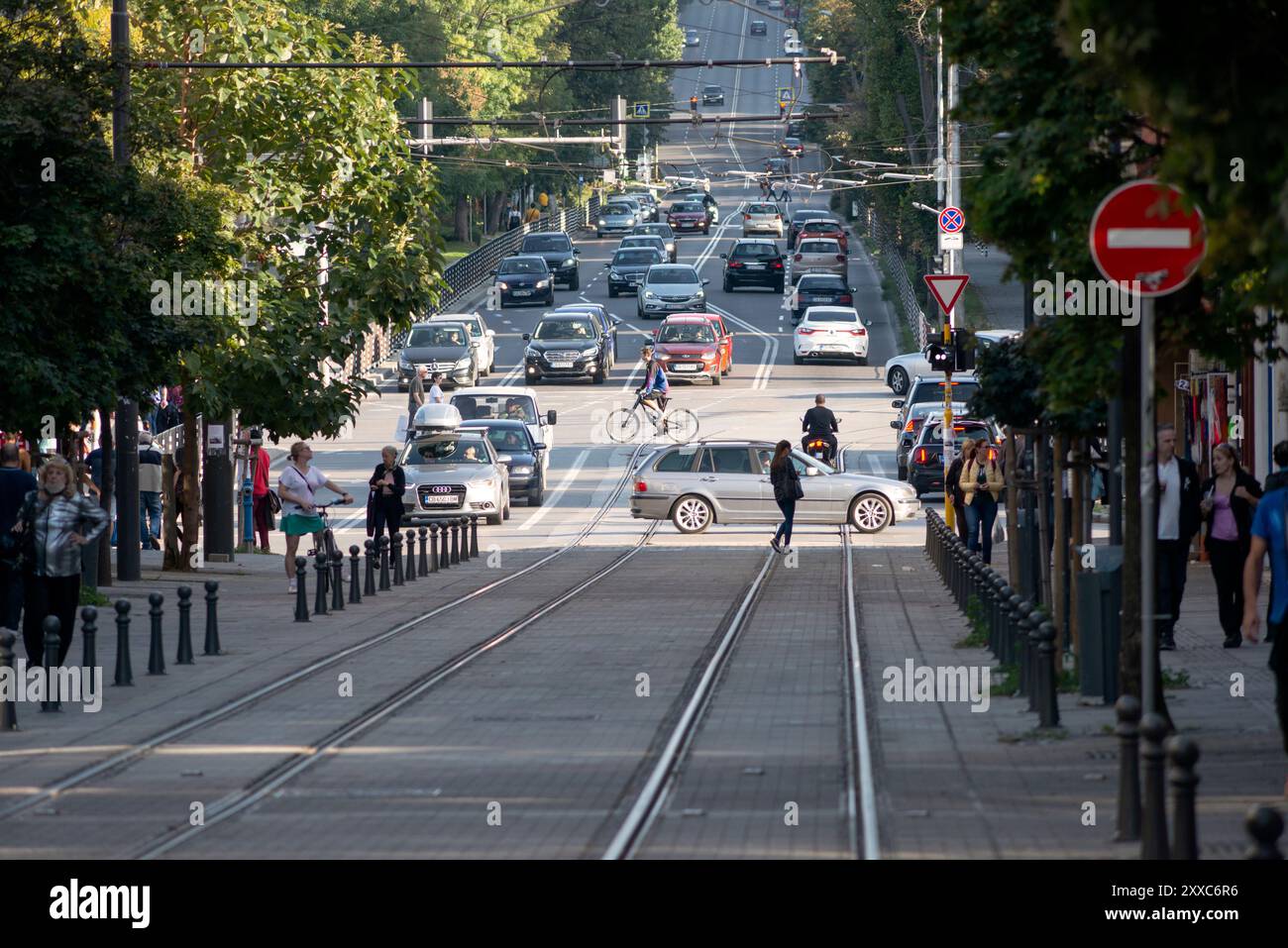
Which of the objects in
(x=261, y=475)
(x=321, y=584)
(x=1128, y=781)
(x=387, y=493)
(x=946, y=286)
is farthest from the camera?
(x=261, y=475)

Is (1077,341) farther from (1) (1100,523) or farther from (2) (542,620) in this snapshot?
(1) (1100,523)

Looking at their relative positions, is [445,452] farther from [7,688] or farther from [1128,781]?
[1128,781]

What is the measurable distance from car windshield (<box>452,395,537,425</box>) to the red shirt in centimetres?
949

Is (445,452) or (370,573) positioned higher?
(445,452)

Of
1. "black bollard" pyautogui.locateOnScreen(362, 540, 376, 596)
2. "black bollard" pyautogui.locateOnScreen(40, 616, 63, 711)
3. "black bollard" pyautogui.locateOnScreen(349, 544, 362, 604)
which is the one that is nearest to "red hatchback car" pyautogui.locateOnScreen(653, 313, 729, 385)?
"black bollard" pyautogui.locateOnScreen(362, 540, 376, 596)

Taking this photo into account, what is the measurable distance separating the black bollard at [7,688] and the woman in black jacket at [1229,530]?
979 cm

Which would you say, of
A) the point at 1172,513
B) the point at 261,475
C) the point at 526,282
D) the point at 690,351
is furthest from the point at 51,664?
the point at 526,282

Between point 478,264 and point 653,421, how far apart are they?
38302mm

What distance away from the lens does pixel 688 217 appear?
98312 mm

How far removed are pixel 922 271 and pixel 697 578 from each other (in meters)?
Answer: 42.4

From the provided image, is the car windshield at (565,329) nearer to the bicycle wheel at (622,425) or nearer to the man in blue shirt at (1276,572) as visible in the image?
the bicycle wheel at (622,425)

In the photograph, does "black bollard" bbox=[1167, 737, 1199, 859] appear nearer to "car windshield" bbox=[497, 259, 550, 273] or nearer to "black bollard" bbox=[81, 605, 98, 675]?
"black bollard" bbox=[81, 605, 98, 675]

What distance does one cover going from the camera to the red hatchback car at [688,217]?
98438 mm
